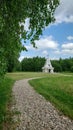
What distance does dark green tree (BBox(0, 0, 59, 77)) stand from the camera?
8.52 meters

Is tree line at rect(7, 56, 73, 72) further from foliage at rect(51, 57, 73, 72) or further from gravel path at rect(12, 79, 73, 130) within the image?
gravel path at rect(12, 79, 73, 130)

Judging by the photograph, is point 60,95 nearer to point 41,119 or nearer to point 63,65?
point 41,119

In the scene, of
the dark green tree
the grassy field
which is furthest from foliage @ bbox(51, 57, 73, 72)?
the dark green tree

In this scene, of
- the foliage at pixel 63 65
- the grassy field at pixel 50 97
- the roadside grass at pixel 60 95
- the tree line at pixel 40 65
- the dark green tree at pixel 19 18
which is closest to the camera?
the dark green tree at pixel 19 18

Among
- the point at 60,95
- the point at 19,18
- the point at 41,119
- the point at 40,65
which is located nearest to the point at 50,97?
the point at 60,95

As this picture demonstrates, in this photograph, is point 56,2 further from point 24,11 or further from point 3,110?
point 3,110

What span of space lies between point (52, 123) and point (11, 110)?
3163 millimetres

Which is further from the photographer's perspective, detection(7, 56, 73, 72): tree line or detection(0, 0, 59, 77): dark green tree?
detection(7, 56, 73, 72): tree line

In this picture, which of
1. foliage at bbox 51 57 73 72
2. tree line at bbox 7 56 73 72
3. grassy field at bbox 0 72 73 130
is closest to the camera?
grassy field at bbox 0 72 73 130

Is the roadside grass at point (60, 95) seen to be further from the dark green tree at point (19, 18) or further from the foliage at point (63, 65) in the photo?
the foliage at point (63, 65)

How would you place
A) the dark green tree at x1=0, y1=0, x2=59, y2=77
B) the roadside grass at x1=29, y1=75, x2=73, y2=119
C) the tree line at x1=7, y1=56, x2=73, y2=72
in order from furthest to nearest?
the tree line at x1=7, y1=56, x2=73, y2=72 < the roadside grass at x1=29, y1=75, x2=73, y2=119 < the dark green tree at x1=0, y1=0, x2=59, y2=77

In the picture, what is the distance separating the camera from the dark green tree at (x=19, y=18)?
852cm

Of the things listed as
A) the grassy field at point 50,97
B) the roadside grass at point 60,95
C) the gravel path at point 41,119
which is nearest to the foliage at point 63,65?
the grassy field at point 50,97

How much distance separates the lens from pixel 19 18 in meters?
9.02
